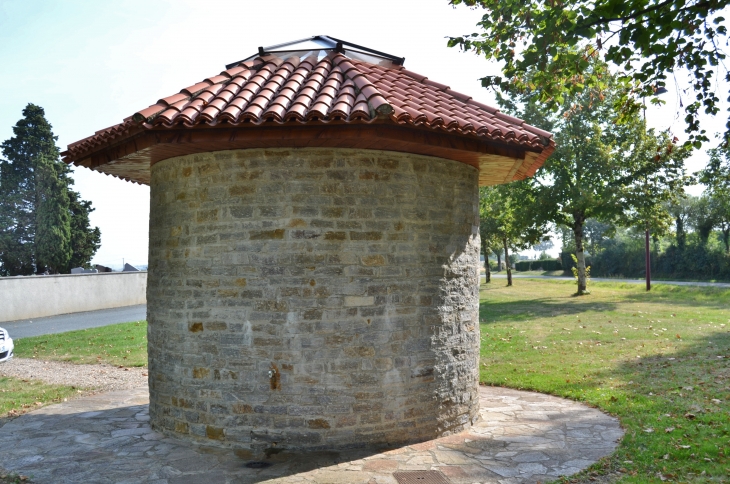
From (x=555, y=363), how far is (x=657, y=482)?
6.57m

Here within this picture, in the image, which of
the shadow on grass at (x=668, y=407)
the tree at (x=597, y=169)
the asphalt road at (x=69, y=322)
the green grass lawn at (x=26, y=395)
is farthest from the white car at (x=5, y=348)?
the tree at (x=597, y=169)

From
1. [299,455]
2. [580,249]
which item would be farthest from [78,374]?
[580,249]

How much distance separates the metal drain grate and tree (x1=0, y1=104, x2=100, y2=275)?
3036cm

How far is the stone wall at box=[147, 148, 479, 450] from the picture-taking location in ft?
19.1

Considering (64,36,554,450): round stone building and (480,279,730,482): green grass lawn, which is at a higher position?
(64,36,554,450): round stone building

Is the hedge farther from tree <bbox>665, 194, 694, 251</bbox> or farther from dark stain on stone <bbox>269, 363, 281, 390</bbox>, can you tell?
dark stain on stone <bbox>269, 363, 281, 390</bbox>

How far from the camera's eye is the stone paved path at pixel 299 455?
5152 millimetres

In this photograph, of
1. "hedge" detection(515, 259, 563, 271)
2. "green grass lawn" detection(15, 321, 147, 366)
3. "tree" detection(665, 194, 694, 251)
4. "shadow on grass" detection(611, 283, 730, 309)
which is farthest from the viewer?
"hedge" detection(515, 259, 563, 271)

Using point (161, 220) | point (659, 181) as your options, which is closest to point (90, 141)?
point (161, 220)

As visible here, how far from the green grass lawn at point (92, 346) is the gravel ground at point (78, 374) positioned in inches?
19.0

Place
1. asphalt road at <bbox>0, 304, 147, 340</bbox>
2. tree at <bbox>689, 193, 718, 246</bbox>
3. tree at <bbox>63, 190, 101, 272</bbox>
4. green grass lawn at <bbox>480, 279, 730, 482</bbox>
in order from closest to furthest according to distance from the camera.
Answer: green grass lawn at <bbox>480, 279, 730, 482</bbox>, asphalt road at <bbox>0, 304, 147, 340</bbox>, tree at <bbox>63, 190, 101, 272</bbox>, tree at <bbox>689, 193, 718, 246</bbox>

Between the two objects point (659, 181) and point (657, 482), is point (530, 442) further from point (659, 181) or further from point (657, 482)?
point (659, 181)

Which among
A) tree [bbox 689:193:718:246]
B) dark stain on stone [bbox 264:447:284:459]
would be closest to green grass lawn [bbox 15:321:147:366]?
dark stain on stone [bbox 264:447:284:459]

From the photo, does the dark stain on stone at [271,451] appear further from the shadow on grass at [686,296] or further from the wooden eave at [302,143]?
the shadow on grass at [686,296]
